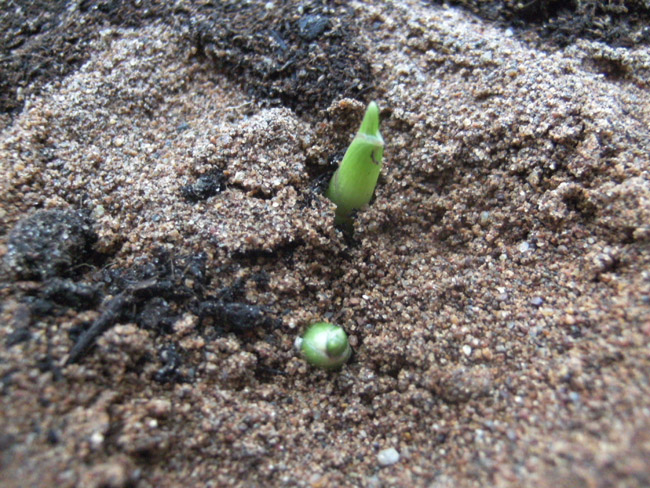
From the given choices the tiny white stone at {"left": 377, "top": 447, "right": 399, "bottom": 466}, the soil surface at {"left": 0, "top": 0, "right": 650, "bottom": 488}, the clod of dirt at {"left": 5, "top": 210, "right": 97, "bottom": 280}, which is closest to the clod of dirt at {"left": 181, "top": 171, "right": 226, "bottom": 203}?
the soil surface at {"left": 0, "top": 0, "right": 650, "bottom": 488}

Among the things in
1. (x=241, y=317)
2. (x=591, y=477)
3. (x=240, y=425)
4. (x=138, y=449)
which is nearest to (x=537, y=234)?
(x=591, y=477)

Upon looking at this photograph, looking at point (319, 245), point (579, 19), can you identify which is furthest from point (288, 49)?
point (579, 19)

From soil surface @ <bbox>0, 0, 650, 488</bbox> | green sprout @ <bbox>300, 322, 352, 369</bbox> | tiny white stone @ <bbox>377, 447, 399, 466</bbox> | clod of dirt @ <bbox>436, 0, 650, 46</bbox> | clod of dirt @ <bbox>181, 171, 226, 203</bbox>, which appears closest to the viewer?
soil surface @ <bbox>0, 0, 650, 488</bbox>

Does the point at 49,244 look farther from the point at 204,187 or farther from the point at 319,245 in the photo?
the point at 319,245

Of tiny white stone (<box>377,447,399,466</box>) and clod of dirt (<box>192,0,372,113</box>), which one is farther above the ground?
clod of dirt (<box>192,0,372,113</box>)

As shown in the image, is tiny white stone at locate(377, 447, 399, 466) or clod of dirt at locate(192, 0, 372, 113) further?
clod of dirt at locate(192, 0, 372, 113)

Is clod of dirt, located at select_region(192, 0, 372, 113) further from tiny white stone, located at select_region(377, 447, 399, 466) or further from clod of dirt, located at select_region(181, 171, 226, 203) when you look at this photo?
tiny white stone, located at select_region(377, 447, 399, 466)

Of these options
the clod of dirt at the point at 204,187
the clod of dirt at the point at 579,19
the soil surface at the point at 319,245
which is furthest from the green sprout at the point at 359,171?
the clod of dirt at the point at 579,19

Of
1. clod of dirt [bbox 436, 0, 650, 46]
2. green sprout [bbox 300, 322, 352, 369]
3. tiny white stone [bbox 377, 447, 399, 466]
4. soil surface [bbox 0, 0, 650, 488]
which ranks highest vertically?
clod of dirt [bbox 436, 0, 650, 46]

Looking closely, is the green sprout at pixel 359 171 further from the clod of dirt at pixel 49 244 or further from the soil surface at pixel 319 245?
the clod of dirt at pixel 49 244
